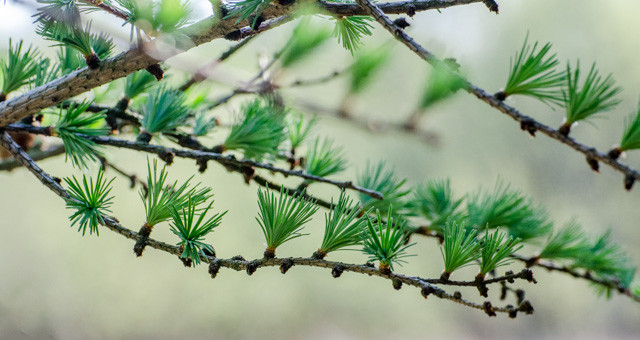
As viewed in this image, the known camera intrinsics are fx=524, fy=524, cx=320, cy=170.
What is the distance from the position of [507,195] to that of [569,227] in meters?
0.07

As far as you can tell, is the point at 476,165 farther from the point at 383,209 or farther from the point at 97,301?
the point at 383,209

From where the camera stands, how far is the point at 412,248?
2354 millimetres

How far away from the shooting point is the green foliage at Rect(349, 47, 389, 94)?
62 centimetres

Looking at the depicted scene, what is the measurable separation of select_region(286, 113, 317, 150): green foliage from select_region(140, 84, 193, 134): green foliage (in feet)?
0.40

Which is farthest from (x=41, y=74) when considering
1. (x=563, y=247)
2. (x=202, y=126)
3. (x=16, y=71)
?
(x=563, y=247)

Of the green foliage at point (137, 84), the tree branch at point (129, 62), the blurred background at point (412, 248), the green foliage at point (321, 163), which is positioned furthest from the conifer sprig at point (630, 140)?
the blurred background at point (412, 248)

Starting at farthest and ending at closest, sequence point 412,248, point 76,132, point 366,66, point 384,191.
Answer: point 412,248 < point 366,66 < point 384,191 < point 76,132

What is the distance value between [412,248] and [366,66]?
1829 mm

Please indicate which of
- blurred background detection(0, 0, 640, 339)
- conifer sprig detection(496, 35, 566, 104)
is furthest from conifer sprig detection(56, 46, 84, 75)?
blurred background detection(0, 0, 640, 339)

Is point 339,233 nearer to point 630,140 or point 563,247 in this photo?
point 630,140

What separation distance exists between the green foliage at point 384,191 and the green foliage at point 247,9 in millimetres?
196

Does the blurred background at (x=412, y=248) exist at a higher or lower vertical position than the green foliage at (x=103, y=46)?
Result: higher

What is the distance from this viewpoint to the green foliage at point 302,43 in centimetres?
56

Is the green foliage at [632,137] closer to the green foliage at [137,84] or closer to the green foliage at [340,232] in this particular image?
the green foliage at [340,232]
